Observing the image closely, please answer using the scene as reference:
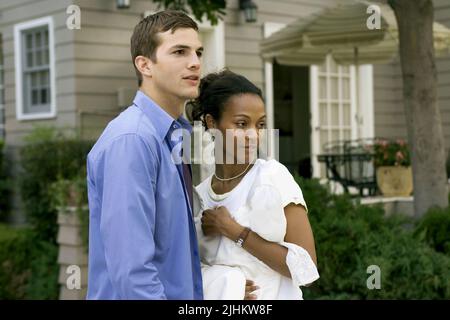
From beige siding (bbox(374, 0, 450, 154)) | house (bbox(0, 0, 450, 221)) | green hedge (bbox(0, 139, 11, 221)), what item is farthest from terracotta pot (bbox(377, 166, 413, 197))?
green hedge (bbox(0, 139, 11, 221))

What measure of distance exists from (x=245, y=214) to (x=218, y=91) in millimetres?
381

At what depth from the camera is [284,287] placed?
207 cm

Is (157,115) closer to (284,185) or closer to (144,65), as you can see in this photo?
(144,65)

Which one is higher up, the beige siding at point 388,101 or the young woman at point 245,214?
the beige siding at point 388,101

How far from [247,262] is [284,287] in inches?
5.3

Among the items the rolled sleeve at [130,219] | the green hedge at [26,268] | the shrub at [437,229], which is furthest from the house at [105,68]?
the rolled sleeve at [130,219]

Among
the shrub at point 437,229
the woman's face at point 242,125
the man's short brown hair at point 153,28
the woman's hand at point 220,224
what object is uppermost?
the man's short brown hair at point 153,28

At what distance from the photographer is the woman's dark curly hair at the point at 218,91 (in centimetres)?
212

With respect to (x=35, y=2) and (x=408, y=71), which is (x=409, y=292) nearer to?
(x=408, y=71)

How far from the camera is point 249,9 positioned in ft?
31.6

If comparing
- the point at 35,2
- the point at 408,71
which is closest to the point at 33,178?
the point at 35,2

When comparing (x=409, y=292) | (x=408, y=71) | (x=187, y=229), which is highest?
(x=408, y=71)

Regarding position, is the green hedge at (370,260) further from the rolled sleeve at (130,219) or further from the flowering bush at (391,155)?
the rolled sleeve at (130,219)

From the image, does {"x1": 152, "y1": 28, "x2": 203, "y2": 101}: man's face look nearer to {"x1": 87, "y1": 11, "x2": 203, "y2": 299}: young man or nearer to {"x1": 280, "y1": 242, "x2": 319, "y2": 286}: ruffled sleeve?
{"x1": 87, "y1": 11, "x2": 203, "y2": 299}: young man
